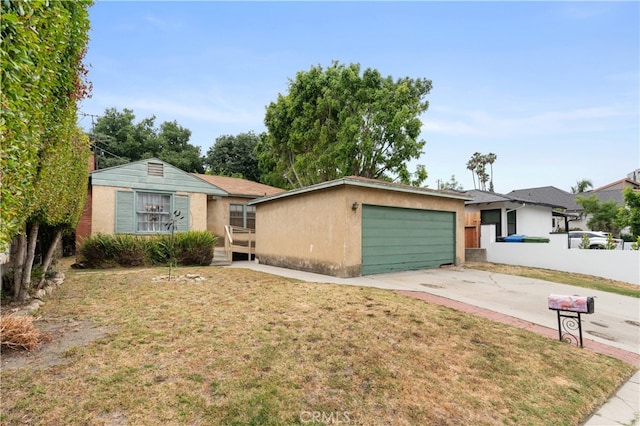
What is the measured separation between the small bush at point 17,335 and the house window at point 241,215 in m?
12.0

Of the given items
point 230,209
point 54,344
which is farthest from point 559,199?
point 54,344

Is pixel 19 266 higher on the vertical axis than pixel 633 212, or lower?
lower

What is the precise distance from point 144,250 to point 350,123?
12494mm

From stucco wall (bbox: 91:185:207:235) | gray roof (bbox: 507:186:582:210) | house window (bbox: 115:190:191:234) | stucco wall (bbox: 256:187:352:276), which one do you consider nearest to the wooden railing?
stucco wall (bbox: 256:187:352:276)

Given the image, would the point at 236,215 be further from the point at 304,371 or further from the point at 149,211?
the point at 304,371

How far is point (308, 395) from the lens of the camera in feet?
9.39

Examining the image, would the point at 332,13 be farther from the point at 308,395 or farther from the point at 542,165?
the point at 542,165

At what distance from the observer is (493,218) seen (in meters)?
18.0

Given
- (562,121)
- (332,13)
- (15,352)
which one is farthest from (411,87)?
(15,352)

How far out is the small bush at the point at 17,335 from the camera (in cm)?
344

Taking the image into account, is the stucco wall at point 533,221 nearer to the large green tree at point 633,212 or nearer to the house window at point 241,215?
the large green tree at point 633,212

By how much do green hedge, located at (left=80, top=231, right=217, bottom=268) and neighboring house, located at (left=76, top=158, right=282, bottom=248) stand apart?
111 cm

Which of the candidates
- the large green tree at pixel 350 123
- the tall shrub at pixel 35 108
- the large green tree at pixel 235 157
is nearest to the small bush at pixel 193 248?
the tall shrub at pixel 35 108

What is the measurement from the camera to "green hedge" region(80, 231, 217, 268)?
35.1ft
